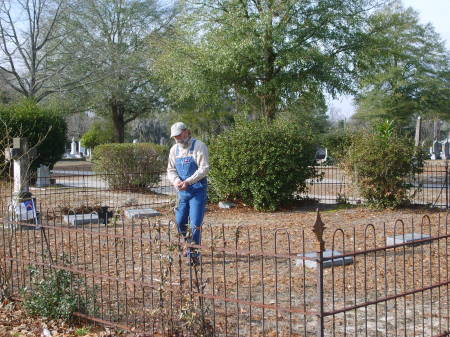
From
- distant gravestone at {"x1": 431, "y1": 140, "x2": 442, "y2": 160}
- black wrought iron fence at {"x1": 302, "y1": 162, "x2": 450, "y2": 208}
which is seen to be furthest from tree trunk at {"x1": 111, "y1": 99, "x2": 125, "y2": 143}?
distant gravestone at {"x1": 431, "y1": 140, "x2": 442, "y2": 160}

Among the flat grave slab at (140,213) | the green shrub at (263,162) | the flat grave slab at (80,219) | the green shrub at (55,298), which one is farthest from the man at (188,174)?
the green shrub at (263,162)

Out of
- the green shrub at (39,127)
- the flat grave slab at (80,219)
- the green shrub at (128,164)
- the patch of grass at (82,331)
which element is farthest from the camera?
the green shrub at (39,127)

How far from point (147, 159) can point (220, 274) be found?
413 inches

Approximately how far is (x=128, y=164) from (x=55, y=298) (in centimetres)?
1168

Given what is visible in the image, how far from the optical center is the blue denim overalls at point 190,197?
21.7ft

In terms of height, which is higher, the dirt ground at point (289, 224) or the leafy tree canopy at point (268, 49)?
the leafy tree canopy at point (268, 49)

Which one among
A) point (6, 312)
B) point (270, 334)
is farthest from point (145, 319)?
point (6, 312)

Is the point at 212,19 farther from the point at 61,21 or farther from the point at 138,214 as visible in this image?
the point at 61,21

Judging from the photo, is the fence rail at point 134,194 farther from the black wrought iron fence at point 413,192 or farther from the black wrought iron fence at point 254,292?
the black wrought iron fence at point 254,292

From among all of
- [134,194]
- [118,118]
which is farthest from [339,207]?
[118,118]

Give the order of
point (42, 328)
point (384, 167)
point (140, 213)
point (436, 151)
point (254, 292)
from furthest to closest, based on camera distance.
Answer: point (436, 151) → point (384, 167) → point (140, 213) → point (254, 292) → point (42, 328)

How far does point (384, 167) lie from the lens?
11.2m

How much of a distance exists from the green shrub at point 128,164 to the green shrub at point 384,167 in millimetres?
6700

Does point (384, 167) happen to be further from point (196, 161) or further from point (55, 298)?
point (55, 298)
